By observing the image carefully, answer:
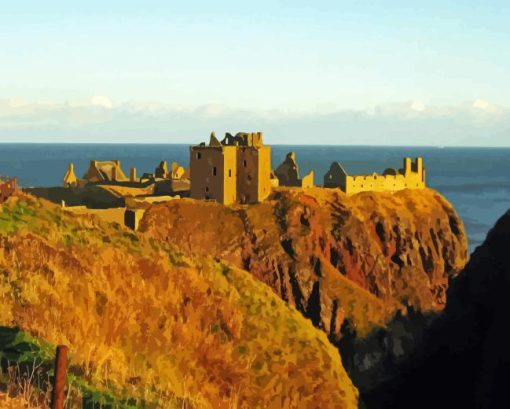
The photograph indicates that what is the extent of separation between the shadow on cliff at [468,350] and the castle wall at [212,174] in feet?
166

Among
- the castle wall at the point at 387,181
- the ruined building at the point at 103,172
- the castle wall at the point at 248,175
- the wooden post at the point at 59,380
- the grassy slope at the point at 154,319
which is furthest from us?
the ruined building at the point at 103,172

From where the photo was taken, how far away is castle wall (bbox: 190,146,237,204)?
75.5 m

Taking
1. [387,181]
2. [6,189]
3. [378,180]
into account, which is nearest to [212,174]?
[378,180]

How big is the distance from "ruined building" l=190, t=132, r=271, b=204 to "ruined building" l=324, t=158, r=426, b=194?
11074 mm

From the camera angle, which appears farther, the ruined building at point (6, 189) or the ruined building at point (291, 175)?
the ruined building at point (291, 175)

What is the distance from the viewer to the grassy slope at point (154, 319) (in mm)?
13945

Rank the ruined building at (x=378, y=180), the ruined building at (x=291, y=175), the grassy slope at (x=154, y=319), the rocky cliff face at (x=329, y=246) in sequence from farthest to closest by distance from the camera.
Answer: the ruined building at (x=378, y=180), the ruined building at (x=291, y=175), the rocky cliff face at (x=329, y=246), the grassy slope at (x=154, y=319)

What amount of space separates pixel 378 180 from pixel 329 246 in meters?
16.4

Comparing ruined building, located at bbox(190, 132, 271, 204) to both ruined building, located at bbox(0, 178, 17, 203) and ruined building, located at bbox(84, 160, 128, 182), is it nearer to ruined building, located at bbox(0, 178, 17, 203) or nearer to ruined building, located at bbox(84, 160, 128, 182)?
ruined building, located at bbox(84, 160, 128, 182)

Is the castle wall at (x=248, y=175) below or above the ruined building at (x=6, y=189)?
below

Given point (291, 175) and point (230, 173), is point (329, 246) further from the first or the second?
point (230, 173)

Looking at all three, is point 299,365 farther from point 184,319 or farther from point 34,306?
point 34,306

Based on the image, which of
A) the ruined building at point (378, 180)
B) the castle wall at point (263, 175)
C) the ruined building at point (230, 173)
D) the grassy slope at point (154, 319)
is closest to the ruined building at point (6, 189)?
the grassy slope at point (154, 319)

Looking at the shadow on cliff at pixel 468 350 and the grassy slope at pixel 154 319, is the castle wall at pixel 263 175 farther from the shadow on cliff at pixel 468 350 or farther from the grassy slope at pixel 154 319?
the shadow on cliff at pixel 468 350
